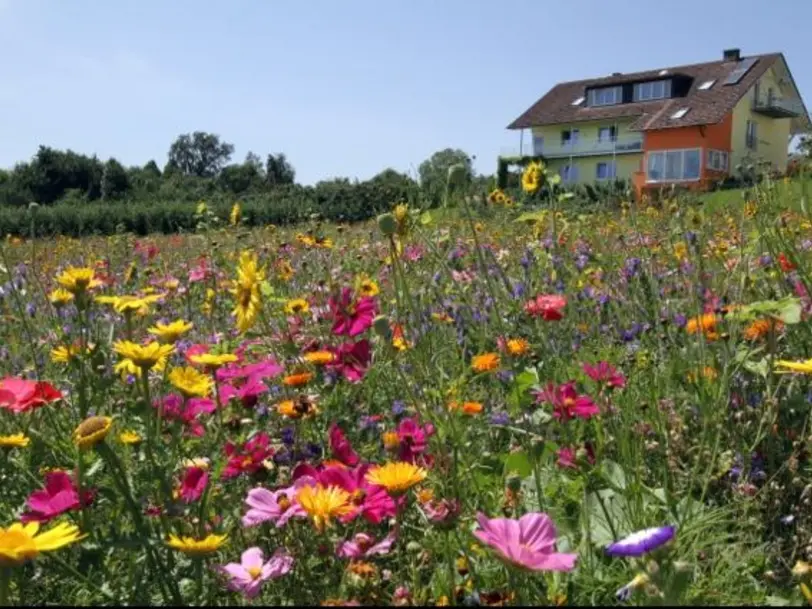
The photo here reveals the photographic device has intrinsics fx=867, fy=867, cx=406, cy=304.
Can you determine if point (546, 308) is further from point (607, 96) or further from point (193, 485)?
point (607, 96)

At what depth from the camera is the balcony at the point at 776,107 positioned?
99.2ft

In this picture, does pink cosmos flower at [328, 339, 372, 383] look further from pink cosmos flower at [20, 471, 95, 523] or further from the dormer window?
the dormer window

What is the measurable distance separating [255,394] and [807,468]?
2.86ft

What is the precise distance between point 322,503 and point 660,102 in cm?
3205

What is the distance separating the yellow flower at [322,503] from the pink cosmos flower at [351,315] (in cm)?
56

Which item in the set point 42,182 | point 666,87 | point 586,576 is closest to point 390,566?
point 586,576

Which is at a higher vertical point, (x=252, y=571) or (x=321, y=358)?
(x=321, y=358)

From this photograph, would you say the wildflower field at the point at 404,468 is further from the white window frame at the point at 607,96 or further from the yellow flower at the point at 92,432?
the white window frame at the point at 607,96

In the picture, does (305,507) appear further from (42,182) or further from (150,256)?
(42,182)

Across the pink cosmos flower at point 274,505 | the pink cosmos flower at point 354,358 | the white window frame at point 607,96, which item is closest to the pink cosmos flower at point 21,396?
the pink cosmos flower at point 274,505

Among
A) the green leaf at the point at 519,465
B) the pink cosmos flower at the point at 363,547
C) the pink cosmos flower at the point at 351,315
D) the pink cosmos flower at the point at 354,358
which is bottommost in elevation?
the green leaf at the point at 519,465

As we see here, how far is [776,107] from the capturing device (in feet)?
100

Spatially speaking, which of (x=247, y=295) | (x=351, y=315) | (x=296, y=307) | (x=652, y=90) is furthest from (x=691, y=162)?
(x=247, y=295)

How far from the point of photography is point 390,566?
1198mm
